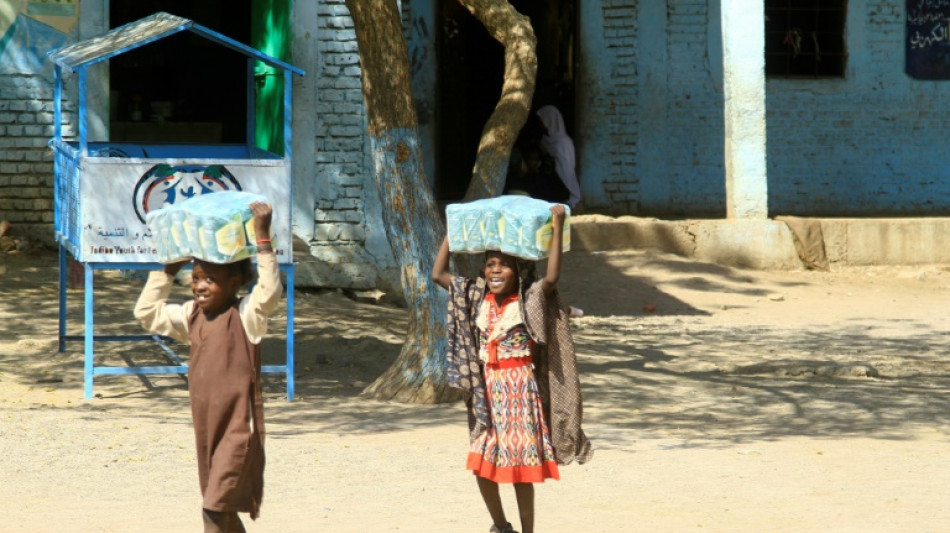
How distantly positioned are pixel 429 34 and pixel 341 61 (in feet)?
9.40

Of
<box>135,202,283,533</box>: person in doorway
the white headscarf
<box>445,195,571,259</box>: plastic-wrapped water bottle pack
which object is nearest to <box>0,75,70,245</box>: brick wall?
the white headscarf

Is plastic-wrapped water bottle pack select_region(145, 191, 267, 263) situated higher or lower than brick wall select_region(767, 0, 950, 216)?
lower

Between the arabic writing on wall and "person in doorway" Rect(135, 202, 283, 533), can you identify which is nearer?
"person in doorway" Rect(135, 202, 283, 533)

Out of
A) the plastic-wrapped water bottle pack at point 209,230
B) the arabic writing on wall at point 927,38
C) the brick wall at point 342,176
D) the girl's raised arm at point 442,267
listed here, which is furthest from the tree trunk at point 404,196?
the arabic writing on wall at point 927,38

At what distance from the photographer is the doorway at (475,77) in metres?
14.2

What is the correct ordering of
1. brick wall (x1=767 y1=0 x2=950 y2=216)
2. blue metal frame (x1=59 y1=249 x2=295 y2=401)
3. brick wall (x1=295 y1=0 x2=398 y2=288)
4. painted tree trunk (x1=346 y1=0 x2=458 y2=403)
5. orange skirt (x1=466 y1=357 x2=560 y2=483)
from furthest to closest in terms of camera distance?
1. brick wall (x1=767 y1=0 x2=950 y2=216)
2. brick wall (x1=295 y1=0 x2=398 y2=288)
3. painted tree trunk (x1=346 y1=0 x2=458 y2=403)
4. blue metal frame (x1=59 y1=249 x2=295 y2=401)
5. orange skirt (x1=466 y1=357 x2=560 y2=483)

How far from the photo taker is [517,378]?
4.76m

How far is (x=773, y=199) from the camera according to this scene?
1506cm

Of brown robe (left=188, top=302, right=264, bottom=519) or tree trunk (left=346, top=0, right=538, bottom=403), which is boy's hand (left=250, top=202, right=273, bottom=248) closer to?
brown robe (left=188, top=302, right=264, bottom=519)

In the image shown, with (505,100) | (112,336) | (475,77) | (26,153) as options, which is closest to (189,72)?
(475,77)

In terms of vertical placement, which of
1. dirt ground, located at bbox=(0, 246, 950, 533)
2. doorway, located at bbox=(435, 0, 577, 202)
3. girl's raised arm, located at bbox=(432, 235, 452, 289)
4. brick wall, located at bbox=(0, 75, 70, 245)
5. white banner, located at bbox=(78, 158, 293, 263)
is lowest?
dirt ground, located at bbox=(0, 246, 950, 533)

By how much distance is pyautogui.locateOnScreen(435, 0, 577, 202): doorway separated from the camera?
14195 mm

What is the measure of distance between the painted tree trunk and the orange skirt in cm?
298

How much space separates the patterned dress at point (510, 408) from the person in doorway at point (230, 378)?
93cm
